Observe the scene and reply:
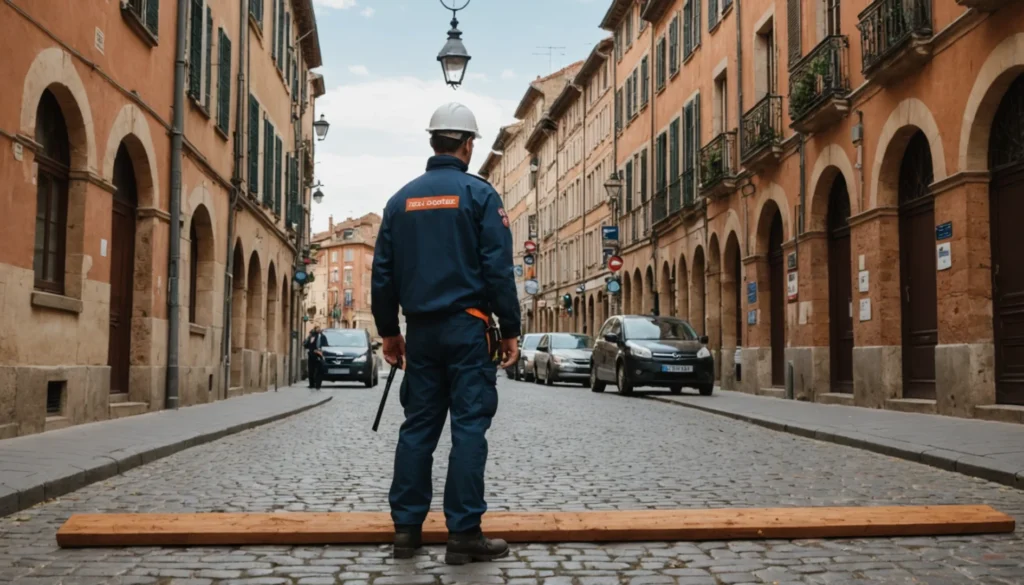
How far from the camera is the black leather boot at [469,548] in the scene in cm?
551

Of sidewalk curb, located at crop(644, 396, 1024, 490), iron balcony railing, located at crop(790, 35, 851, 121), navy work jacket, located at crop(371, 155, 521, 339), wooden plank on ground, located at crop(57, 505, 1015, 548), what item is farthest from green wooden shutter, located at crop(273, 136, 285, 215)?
navy work jacket, located at crop(371, 155, 521, 339)

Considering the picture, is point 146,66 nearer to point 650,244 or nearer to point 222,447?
point 222,447

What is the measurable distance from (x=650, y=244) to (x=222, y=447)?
2776 cm

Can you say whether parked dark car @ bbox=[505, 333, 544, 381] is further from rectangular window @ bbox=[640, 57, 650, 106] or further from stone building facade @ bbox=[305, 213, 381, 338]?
stone building facade @ bbox=[305, 213, 381, 338]

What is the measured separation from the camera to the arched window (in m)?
13.1

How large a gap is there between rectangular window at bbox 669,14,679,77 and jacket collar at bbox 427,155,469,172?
99.6 feet

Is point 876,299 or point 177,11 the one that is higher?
point 177,11

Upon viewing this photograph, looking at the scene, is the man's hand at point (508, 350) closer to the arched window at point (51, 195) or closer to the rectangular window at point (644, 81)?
the arched window at point (51, 195)

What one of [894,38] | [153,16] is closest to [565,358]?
[894,38]

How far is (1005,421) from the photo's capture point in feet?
44.7

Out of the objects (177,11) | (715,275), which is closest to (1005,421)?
(177,11)

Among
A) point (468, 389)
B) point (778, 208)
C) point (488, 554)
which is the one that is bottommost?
point (488, 554)

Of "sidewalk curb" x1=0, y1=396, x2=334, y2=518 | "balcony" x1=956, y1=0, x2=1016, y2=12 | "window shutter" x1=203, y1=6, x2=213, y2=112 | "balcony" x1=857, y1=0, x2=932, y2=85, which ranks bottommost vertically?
"sidewalk curb" x1=0, y1=396, x2=334, y2=518

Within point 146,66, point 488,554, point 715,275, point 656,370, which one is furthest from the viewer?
point 715,275
